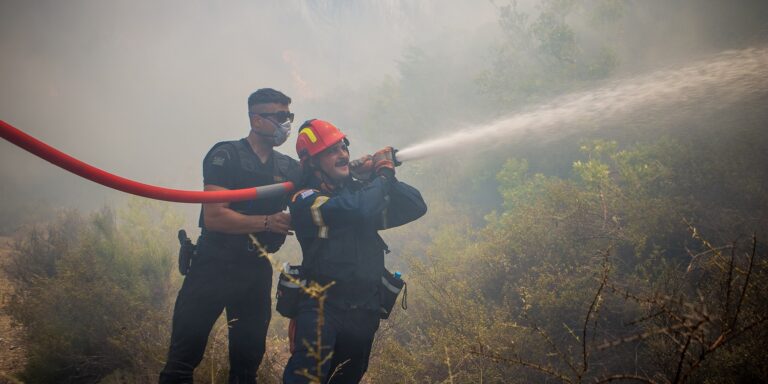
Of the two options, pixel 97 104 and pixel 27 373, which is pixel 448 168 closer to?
pixel 27 373

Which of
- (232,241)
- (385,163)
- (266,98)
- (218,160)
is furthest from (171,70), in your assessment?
(385,163)

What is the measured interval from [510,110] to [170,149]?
5258 centimetres

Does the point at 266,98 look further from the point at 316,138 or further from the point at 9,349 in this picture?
the point at 9,349

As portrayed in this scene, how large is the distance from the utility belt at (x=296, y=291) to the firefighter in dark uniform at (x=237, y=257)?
1.65 ft

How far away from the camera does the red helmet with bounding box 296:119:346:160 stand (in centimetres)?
286

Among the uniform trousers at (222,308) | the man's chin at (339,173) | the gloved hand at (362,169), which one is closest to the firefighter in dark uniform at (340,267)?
the man's chin at (339,173)

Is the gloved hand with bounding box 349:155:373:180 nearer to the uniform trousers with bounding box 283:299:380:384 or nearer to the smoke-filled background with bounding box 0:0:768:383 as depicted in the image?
the smoke-filled background with bounding box 0:0:768:383

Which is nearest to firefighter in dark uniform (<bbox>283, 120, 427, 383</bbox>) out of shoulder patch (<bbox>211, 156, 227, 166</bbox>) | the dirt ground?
shoulder patch (<bbox>211, 156, 227, 166</bbox>)

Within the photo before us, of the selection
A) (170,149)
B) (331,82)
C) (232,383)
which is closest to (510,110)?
(232,383)

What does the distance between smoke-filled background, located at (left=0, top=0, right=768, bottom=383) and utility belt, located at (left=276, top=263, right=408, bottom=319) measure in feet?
1.73

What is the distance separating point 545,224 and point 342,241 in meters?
4.44

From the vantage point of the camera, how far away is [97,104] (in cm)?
5456

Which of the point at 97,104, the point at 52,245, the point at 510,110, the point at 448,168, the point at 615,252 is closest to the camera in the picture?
the point at 615,252

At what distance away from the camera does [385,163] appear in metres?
2.94
